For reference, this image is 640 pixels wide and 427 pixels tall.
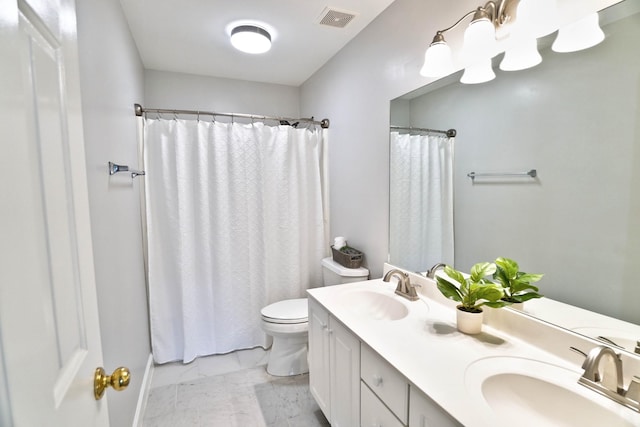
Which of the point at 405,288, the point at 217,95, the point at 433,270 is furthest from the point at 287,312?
the point at 217,95

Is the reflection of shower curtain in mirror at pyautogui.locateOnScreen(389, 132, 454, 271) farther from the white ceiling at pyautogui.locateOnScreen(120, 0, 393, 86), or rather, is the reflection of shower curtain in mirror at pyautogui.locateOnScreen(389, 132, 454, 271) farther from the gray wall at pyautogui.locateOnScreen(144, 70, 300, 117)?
the gray wall at pyautogui.locateOnScreen(144, 70, 300, 117)

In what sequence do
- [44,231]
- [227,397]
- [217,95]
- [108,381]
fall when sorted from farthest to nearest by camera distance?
[217,95], [227,397], [108,381], [44,231]

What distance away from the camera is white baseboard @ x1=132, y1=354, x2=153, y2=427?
1.66m

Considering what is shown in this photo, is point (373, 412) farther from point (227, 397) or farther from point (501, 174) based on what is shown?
point (227, 397)

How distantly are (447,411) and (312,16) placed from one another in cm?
209

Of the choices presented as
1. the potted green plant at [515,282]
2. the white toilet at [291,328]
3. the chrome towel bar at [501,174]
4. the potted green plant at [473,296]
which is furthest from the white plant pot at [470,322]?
the white toilet at [291,328]

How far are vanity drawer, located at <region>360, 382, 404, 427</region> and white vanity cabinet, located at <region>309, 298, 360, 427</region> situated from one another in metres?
0.04

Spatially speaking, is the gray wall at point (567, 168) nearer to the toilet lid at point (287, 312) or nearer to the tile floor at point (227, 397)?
the toilet lid at point (287, 312)

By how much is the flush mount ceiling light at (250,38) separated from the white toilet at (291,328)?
1652 mm

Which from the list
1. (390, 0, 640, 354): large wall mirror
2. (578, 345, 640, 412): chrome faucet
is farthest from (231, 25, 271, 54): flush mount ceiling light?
(578, 345, 640, 412): chrome faucet

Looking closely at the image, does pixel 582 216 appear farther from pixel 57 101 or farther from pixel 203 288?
pixel 203 288

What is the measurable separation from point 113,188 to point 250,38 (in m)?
1.29

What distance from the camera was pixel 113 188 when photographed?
4.50 feet

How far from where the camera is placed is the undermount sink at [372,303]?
157cm
